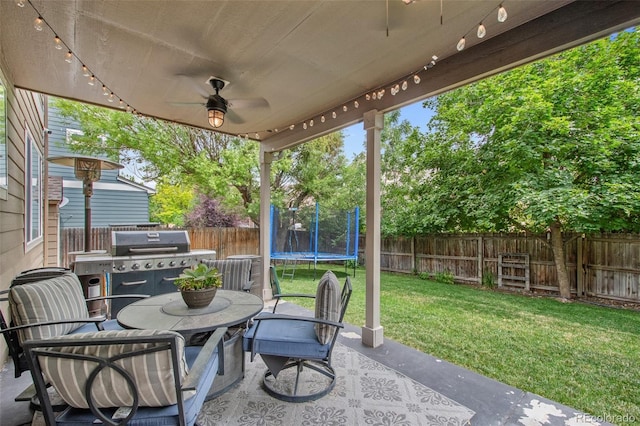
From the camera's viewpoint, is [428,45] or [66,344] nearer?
[66,344]

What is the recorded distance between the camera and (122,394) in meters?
1.26

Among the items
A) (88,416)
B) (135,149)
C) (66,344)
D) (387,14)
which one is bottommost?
(88,416)

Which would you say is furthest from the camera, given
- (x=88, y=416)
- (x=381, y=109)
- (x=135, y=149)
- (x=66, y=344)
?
(x=135, y=149)

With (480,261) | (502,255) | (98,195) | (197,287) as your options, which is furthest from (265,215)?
(98,195)

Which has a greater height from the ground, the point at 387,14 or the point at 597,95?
the point at 597,95

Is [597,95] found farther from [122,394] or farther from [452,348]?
[122,394]

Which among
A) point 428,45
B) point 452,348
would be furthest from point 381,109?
point 452,348

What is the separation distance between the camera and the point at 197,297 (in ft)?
7.44

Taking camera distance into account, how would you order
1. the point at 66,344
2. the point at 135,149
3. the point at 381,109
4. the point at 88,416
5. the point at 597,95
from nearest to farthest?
the point at 66,344, the point at 88,416, the point at 381,109, the point at 597,95, the point at 135,149

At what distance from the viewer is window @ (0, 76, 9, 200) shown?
2365 mm

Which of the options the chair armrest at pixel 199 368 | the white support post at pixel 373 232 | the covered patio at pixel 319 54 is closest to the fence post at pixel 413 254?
the covered patio at pixel 319 54

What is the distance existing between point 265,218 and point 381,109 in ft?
9.79

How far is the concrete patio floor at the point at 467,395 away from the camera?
2055 millimetres

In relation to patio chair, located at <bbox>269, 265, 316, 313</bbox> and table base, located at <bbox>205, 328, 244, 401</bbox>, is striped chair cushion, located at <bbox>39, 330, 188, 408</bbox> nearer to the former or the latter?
table base, located at <bbox>205, 328, 244, 401</bbox>
